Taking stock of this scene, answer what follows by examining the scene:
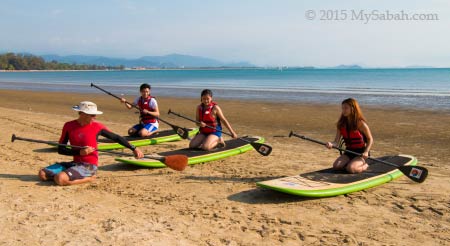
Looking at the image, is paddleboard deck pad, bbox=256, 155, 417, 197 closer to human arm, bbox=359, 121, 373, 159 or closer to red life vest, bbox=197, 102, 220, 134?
human arm, bbox=359, 121, 373, 159

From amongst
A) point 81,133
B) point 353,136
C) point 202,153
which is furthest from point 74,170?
point 353,136

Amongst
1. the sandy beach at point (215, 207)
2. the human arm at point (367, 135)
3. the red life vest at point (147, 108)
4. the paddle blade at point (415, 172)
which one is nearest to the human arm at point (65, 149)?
the sandy beach at point (215, 207)

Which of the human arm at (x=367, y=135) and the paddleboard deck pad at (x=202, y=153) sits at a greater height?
the human arm at (x=367, y=135)

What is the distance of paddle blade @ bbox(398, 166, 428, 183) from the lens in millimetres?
6291

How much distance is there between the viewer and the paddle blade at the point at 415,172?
629cm

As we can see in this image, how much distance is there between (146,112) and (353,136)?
516 cm

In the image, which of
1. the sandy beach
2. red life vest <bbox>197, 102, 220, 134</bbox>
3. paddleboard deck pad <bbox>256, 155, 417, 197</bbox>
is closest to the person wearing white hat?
the sandy beach

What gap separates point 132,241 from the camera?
4.38m

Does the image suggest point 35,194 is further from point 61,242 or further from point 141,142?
point 141,142

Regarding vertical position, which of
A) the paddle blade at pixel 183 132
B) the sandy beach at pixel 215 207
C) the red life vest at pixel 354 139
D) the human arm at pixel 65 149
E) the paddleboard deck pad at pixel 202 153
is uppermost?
the red life vest at pixel 354 139

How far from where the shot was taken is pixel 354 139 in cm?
676

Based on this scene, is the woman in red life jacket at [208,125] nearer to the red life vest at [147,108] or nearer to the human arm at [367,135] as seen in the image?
the red life vest at [147,108]

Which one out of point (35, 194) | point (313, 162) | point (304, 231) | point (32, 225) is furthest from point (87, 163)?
point (313, 162)

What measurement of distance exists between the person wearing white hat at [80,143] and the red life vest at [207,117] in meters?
2.50
